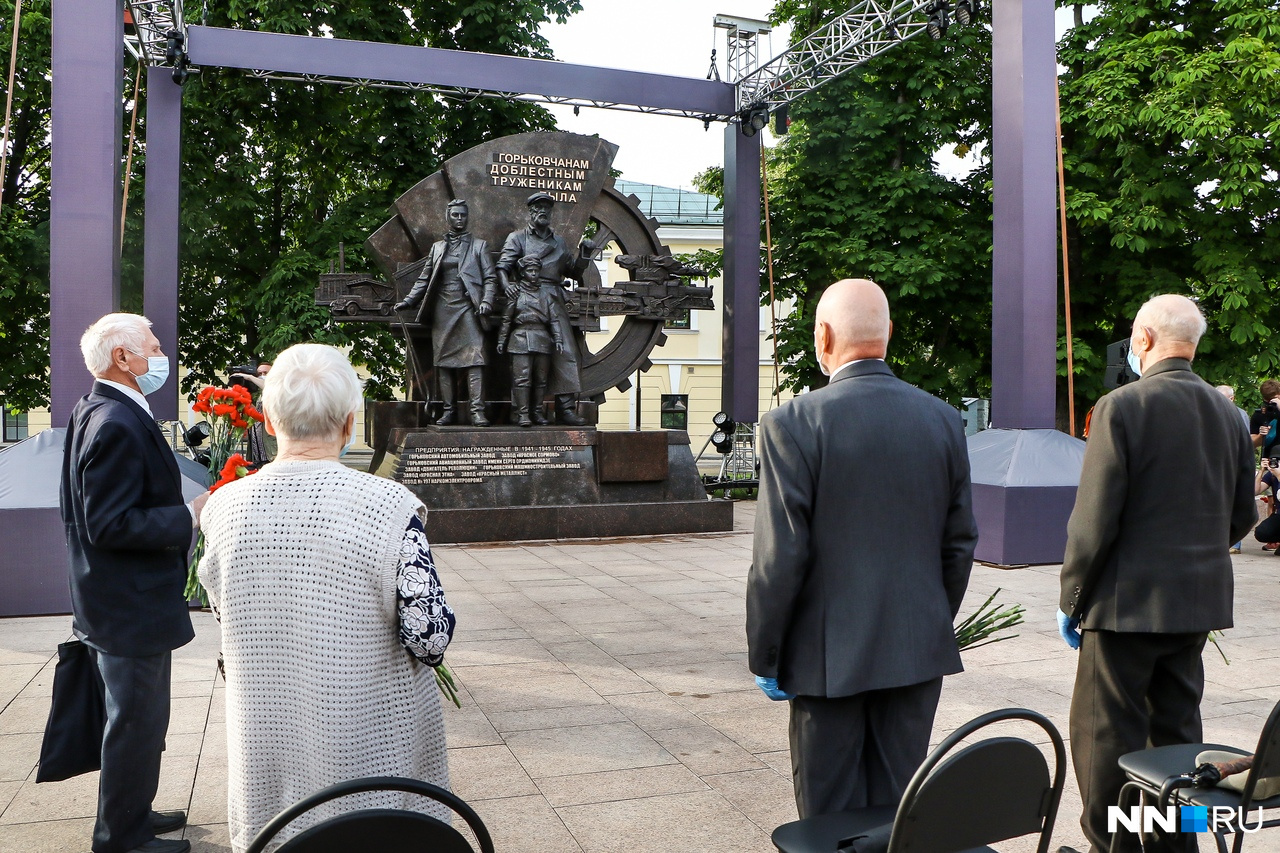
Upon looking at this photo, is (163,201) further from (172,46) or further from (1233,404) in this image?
(1233,404)

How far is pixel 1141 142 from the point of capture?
16375 mm

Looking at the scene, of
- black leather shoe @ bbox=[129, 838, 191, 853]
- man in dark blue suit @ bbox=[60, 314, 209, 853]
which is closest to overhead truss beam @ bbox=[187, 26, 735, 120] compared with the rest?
man in dark blue suit @ bbox=[60, 314, 209, 853]

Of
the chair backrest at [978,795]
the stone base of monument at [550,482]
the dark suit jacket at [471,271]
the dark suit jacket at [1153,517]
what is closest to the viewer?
the chair backrest at [978,795]

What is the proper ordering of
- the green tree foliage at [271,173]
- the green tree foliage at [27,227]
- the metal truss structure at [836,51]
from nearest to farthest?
the metal truss structure at [836,51], the green tree foliage at [27,227], the green tree foliage at [271,173]

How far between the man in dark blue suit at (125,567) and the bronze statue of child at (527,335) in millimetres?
8333

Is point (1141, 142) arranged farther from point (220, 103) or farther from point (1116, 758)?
point (1116, 758)

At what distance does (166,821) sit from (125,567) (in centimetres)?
95

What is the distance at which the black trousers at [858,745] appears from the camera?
8.25 feet

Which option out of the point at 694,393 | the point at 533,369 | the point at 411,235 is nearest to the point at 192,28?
the point at 411,235

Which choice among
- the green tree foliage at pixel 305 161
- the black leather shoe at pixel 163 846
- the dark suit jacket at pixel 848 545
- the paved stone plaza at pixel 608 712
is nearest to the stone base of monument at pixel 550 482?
the paved stone plaza at pixel 608 712

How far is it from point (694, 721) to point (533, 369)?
25.1 ft

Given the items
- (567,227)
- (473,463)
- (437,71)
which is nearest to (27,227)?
(437,71)

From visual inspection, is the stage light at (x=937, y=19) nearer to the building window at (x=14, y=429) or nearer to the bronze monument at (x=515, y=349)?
the bronze monument at (x=515, y=349)

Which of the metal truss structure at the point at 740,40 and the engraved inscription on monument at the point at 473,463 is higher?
the metal truss structure at the point at 740,40
